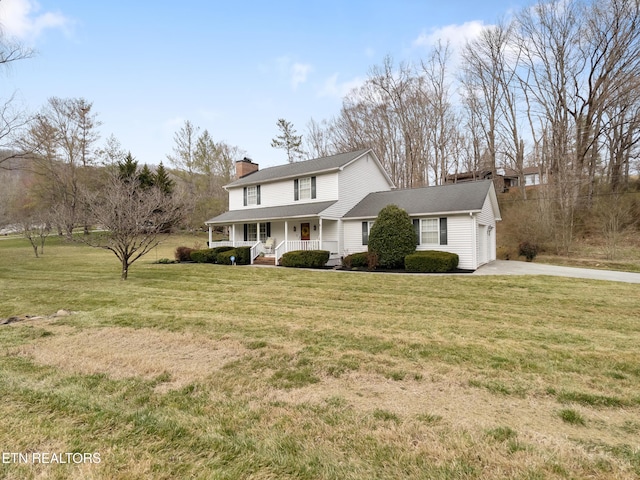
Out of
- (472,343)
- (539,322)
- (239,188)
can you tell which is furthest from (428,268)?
(239,188)

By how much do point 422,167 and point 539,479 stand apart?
31912mm

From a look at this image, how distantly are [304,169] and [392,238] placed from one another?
835 centimetres

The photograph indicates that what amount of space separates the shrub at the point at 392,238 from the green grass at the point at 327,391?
22.8 ft

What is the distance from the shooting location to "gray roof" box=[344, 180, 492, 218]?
Answer: 585 inches

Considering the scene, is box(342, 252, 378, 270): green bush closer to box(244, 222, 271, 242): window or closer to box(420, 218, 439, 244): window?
box(420, 218, 439, 244): window

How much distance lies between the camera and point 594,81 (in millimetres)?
23703

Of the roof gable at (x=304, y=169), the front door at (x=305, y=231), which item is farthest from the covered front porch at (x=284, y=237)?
the roof gable at (x=304, y=169)

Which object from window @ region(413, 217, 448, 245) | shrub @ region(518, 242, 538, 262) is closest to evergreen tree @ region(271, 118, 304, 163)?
window @ region(413, 217, 448, 245)

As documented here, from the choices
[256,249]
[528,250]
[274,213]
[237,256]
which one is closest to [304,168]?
[274,213]

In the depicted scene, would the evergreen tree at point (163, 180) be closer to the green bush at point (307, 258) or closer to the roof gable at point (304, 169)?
the roof gable at point (304, 169)

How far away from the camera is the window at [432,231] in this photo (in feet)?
49.7

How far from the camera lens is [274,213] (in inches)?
762

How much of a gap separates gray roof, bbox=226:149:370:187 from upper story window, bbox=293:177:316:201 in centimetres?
48

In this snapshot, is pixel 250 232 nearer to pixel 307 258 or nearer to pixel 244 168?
pixel 244 168
